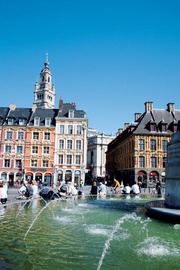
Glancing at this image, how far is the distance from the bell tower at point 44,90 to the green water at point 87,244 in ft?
429

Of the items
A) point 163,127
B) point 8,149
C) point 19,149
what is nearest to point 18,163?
point 19,149

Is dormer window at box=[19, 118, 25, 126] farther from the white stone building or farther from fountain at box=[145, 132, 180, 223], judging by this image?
the white stone building

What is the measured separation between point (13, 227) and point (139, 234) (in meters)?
4.30

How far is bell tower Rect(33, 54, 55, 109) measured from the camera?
138m

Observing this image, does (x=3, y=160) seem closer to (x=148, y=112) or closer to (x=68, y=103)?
(x=68, y=103)

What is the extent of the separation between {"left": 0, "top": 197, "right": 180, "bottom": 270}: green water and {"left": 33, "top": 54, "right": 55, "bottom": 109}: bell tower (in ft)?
429

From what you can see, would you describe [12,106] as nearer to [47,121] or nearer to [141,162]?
[47,121]

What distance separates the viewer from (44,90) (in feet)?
453

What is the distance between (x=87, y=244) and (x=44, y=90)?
13651cm

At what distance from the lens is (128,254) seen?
6027 mm

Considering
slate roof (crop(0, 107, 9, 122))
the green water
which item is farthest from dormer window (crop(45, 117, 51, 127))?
the green water

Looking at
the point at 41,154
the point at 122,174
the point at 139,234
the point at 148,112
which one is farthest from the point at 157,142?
the point at 139,234

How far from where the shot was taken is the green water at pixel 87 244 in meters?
5.40

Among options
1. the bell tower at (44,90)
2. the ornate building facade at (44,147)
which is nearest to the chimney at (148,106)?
the ornate building facade at (44,147)
